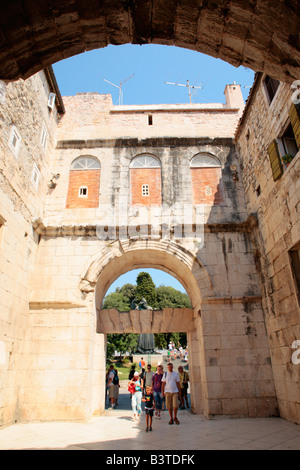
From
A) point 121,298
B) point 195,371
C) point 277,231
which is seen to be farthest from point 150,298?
point 277,231

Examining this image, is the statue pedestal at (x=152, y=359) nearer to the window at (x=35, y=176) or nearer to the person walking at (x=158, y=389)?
the person walking at (x=158, y=389)

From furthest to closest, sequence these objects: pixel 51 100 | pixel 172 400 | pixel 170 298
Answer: pixel 170 298
pixel 51 100
pixel 172 400

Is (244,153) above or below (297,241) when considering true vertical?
above

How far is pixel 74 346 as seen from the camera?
8070 mm

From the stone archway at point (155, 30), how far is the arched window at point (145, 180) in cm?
662

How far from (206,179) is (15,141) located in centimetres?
616

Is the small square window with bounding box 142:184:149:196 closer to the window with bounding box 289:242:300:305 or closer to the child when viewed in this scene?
the window with bounding box 289:242:300:305

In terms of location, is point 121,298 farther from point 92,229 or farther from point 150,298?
point 92,229

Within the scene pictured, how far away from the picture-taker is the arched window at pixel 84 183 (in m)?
10.0

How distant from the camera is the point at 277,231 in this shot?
24.4ft

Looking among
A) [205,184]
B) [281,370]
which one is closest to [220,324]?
[281,370]

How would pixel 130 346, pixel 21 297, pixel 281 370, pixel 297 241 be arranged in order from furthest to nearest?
pixel 130 346
pixel 21 297
pixel 281 370
pixel 297 241

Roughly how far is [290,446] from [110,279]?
7121mm
